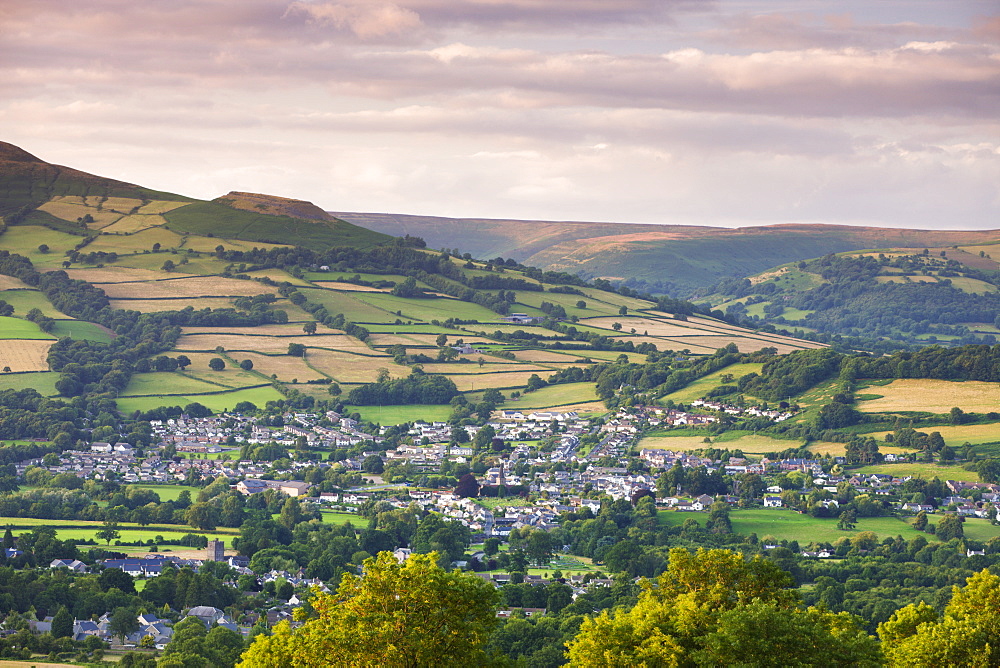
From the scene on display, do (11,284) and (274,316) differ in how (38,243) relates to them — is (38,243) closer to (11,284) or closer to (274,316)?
(11,284)

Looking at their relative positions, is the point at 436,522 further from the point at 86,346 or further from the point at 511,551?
the point at 86,346

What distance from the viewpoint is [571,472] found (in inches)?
4109

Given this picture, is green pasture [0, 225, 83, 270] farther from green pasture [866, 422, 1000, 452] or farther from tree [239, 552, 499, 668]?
tree [239, 552, 499, 668]

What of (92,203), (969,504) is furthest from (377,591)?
(92,203)

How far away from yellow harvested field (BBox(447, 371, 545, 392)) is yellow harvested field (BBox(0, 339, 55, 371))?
134 ft

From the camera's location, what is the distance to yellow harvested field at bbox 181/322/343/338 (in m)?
144

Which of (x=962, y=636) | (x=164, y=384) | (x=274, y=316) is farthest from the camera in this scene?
(x=274, y=316)

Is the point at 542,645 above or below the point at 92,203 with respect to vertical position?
below

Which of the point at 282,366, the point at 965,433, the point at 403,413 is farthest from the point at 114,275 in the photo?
the point at 965,433

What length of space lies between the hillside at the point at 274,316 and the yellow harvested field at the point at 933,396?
2759 cm

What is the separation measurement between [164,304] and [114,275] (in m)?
13.6

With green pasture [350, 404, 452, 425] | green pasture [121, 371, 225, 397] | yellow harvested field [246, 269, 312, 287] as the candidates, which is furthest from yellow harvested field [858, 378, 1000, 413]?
yellow harvested field [246, 269, 312, 287]

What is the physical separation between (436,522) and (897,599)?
2996 centimetres

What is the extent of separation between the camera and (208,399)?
12362 cm
